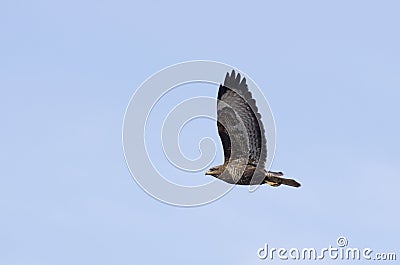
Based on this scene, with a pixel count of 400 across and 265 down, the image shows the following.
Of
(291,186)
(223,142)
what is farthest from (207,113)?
(291,186)

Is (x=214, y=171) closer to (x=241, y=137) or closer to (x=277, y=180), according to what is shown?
(x=241, y=137)

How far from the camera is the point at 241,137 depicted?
842 inches

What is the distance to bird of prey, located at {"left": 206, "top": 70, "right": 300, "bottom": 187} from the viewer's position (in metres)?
21.2

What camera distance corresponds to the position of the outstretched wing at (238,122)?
21203 mm

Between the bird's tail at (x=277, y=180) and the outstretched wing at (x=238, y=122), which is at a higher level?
the outstretched wing at (x=238, y=122)

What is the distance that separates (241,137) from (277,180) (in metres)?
1.35

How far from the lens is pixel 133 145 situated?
20.8 m

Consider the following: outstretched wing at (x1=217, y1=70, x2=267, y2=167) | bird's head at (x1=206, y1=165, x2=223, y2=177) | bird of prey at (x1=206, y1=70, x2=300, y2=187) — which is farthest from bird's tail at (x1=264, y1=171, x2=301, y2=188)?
bird's head at (x1=206, y1=165, x2=223, y2=177)

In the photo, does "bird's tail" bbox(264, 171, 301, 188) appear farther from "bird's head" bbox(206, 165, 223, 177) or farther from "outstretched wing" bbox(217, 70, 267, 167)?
"bird's head" bbox(206, 165, 223, 177)

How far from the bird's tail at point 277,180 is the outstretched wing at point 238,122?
306 mm

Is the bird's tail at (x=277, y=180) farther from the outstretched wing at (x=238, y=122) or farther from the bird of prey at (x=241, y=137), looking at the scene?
the outstretched wing at (x=238, y=122)

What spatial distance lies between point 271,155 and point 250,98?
58.6 inches

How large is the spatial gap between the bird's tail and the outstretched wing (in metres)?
0.31

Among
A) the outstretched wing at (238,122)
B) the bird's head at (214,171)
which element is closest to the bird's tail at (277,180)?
the outstretched wing at (238,122)
